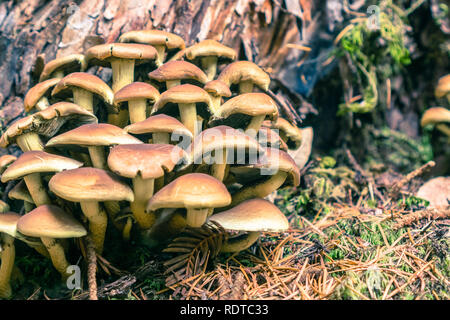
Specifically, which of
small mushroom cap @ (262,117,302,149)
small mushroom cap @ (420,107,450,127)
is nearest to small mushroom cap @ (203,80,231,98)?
small mushroom cap @ (262,117,302,149)

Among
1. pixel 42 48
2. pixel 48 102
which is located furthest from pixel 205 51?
pixel 42 48

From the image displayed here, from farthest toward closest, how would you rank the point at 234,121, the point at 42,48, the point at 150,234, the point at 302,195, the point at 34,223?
the point at 302,195, the point at 42,48, the point at 234,121, the point at 150,234, the point at 34,223

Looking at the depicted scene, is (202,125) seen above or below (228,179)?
above

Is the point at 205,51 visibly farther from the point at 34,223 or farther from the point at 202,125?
the point at 34,223

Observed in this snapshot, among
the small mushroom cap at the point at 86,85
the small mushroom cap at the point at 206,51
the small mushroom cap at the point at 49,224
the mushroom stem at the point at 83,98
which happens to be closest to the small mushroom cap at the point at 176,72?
the small mushroom cap at the point at 206,51

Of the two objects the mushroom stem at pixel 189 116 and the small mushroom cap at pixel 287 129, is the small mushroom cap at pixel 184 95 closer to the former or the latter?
the mushroom stem at pixel 189 116

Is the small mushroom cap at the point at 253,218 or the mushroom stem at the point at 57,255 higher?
the small mushroom cap at the point at 253,218

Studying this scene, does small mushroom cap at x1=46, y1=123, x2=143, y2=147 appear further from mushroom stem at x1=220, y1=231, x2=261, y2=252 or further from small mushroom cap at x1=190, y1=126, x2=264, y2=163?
mushroom stem at x1=220, y1=231, x2=261, y2=252
